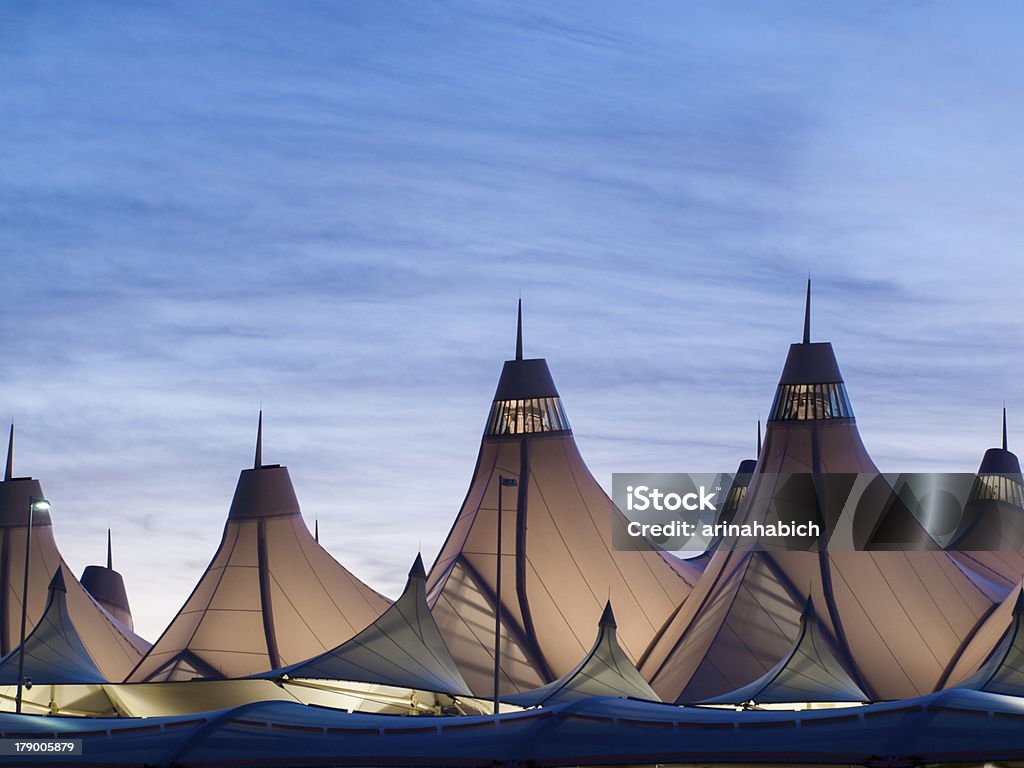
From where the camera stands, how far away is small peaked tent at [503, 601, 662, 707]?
3775 centimetres

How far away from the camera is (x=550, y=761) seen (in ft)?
90.6

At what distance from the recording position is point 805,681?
124ft

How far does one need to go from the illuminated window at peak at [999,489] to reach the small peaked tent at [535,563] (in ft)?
44.5

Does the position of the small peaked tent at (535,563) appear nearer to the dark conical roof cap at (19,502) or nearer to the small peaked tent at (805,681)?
the small peaked tent at (805,681)

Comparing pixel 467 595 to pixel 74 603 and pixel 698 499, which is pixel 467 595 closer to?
pixel 74 603

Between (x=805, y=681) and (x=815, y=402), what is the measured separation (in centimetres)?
1096

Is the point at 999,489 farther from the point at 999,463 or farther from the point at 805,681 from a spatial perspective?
the point at 805,681

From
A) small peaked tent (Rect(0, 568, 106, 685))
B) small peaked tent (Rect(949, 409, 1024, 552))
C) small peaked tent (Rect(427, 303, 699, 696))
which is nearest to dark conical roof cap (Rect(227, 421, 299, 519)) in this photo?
small peaked tent (Rect(427, 303, 699, 696))

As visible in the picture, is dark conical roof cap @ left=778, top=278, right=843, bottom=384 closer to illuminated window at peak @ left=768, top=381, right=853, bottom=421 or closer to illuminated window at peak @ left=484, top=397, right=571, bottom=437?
illuminated window at peak @ left=768, top=381, right=853, bottom=421

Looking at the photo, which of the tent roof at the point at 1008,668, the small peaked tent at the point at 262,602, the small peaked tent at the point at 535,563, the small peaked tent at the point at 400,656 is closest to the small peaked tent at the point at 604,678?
the small peaked tent at the point at 400,656

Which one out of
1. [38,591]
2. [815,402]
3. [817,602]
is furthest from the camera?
[38,591]

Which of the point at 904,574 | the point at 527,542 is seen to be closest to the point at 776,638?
the point at 904,574

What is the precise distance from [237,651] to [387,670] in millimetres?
7466

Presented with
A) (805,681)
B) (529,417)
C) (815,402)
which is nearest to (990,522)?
(815,402)
